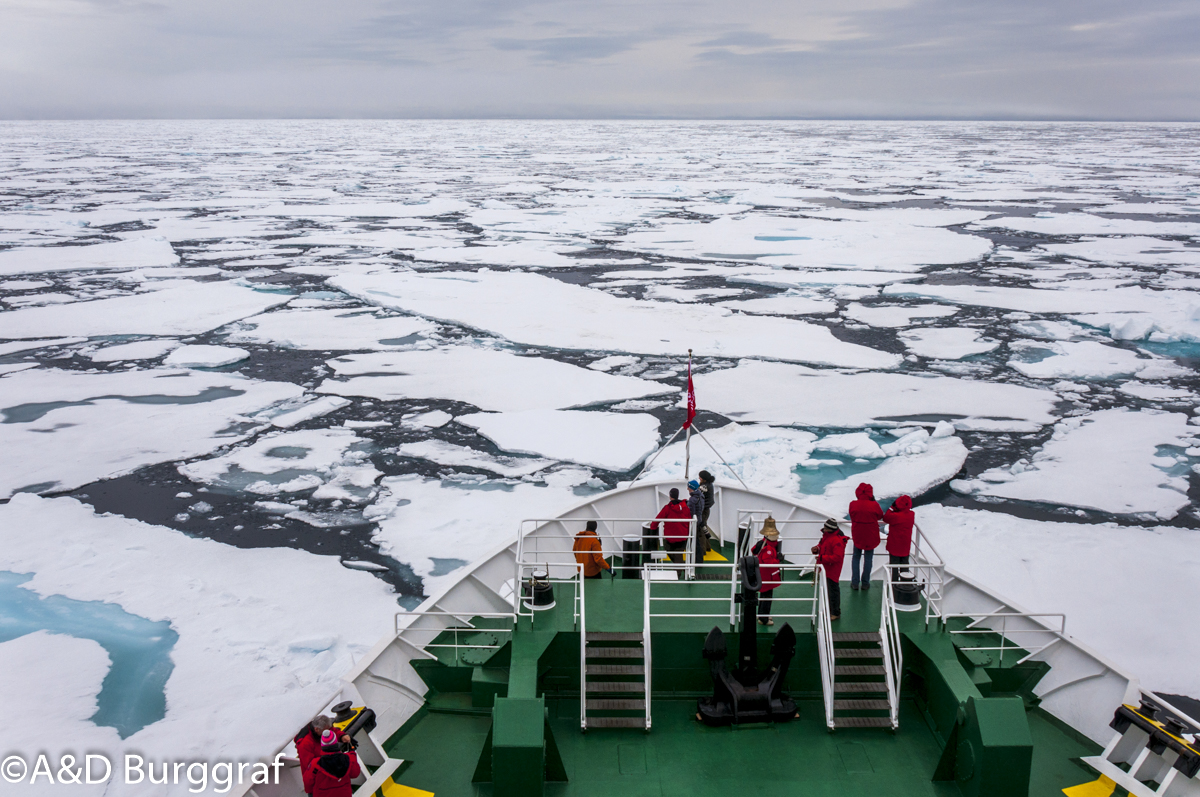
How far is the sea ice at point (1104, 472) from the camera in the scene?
898 centimetres

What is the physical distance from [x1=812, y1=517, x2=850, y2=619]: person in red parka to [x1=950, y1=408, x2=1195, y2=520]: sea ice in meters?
4.84

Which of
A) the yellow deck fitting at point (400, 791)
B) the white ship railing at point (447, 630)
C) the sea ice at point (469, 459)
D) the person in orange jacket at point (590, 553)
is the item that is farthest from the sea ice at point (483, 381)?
the yellow deck fitting at point (400, 791)

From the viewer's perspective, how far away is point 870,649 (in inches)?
195

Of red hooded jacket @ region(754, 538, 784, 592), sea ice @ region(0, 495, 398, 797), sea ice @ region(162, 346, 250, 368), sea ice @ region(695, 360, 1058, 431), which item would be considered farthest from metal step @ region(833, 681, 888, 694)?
sea ice @ region(162, 346, 250, 368)

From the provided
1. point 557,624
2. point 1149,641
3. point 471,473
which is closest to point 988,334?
point 1149,641

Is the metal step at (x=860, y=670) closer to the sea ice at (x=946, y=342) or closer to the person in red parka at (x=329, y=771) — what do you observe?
the person in red parka at (x=329, y=771)

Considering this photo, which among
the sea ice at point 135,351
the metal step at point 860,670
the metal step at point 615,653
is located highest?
the metal step at point 615,653

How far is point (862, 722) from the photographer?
4621 millimetres

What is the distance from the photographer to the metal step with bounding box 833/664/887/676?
480cm

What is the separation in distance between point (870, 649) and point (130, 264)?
874 inches

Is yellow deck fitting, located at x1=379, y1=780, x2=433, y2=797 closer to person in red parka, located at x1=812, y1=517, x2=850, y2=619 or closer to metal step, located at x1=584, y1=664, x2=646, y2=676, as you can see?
metal step, located at x1=584, y1=664, x2=646, y2=676

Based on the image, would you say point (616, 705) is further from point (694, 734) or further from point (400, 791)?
point (400, 791)

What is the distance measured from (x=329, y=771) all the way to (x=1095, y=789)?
3800 millimetres

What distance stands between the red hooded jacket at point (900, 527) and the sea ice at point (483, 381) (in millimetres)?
6708
